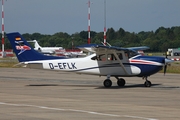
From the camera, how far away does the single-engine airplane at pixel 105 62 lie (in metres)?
20.9

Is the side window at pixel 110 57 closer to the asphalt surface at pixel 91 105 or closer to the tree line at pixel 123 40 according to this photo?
the asphalt surface at pixel 91 105

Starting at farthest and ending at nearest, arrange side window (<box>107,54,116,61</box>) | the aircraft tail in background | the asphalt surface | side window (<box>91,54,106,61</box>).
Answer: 1. the aircraft tail in background
2. side window (<box>91,54,106,61</box>)
3. side window (<box>107,54,116,61</box>)
4. the asphalt surface

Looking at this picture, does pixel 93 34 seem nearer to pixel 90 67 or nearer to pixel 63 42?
pixel 63 42

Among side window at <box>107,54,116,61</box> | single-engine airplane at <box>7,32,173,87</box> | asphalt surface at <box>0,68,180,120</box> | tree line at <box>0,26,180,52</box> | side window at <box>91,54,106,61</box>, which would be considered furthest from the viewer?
tree line at <box>0,26,180,52</box>

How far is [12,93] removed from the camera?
1806cm

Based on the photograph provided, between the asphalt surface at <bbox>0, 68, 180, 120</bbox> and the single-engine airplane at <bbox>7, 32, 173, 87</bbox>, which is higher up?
the single-engine airplane at <bbox>7, 32, 173, 87</bbox>

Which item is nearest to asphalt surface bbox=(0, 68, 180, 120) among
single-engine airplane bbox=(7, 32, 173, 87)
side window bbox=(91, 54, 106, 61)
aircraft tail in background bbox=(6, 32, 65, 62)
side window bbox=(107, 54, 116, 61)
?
single-engine airplane bbox=(7, 32, 173, 87)

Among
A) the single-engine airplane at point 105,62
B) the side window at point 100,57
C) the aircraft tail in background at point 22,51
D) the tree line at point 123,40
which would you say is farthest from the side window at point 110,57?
the tree line at point 123,40

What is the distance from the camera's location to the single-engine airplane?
20938mm

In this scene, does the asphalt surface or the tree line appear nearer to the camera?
the asphalt surface

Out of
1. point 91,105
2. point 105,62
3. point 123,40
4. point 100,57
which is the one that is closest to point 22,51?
point 100,57

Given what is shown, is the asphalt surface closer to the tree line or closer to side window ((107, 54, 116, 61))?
side window ((107, 54, 116, 61))

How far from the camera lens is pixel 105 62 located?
21.6m

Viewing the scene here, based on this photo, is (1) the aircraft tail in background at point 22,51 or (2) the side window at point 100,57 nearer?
(2) the side window at point 100,57
